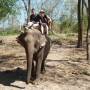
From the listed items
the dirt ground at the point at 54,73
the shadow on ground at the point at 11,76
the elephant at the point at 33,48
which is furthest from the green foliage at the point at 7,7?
the elephant at the point at 33,48

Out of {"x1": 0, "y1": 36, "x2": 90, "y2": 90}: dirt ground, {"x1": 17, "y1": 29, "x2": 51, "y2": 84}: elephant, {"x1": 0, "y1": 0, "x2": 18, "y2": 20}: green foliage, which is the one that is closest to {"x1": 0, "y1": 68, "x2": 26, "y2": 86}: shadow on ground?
{"x1": 0, "y1": 36, "x2": 90, "y2": 90}: dirt ground

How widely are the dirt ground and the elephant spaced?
14.3 inches

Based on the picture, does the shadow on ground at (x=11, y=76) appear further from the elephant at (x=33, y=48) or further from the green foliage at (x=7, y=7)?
the green foliage at (x=7, y=7)

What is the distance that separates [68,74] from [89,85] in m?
1.43

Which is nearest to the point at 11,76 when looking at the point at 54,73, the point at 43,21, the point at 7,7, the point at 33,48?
the point at 54,73

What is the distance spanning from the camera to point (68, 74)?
11867 millimetres

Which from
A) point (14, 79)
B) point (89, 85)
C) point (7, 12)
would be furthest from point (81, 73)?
point (7, 12)

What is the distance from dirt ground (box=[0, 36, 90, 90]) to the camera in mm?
10367

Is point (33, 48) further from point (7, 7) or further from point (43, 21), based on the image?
point (7, 7)

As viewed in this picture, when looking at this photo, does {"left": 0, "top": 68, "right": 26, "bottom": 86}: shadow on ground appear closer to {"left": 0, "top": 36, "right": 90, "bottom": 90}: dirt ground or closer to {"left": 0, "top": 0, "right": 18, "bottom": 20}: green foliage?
{"left": 0, "top": 36, "right": 90, "bottom": 90}: dirt ground

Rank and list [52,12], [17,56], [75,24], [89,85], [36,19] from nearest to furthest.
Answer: [89,85], [36,19], [17,56], [75,24], [52,12]

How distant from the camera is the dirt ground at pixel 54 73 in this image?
10.4 meters

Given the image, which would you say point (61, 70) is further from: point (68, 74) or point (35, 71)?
point (35, 71)

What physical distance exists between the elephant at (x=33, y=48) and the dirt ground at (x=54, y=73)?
1.20ft
